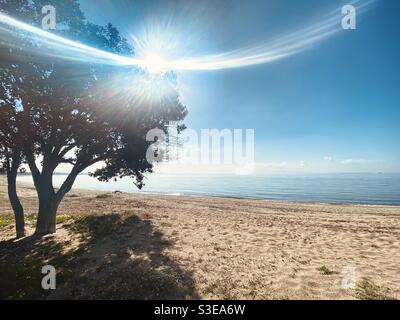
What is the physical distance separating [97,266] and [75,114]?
773 centimetres

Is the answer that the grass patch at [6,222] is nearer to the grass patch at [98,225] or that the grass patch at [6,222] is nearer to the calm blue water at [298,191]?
the grass patch at [98,225]

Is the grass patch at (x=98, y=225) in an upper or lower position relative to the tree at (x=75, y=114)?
lower

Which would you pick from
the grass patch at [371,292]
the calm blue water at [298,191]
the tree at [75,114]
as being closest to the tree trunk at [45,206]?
the tree at [75,114]

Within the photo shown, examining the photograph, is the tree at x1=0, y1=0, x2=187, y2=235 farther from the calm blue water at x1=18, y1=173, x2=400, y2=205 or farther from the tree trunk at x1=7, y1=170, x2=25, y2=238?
the calm blue water at x1=18, y1=173, x2=400, y2=205

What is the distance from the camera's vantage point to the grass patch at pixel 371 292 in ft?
22.4

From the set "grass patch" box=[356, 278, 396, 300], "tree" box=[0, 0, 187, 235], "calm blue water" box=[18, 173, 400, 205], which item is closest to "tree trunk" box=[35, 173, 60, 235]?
"tree" box=[0, 0, 187, 235]

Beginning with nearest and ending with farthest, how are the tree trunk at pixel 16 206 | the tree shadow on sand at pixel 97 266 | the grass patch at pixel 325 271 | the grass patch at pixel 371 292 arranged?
1. the grass patch at pixel 371 292
2. the tree shadow on sand at pixel 97 266
3. the grass patch at pixel 325 271
4. the tree trunk at pixel 16 206

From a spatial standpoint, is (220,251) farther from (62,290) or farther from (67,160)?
(67,160)

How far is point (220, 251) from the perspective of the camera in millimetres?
10953

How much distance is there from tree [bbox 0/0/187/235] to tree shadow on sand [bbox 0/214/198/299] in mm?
2851

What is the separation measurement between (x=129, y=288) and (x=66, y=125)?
9.18m

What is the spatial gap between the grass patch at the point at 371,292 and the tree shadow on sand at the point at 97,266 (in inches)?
196

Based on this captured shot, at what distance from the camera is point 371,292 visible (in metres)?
7.15

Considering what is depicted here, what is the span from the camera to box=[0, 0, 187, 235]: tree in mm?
10227
